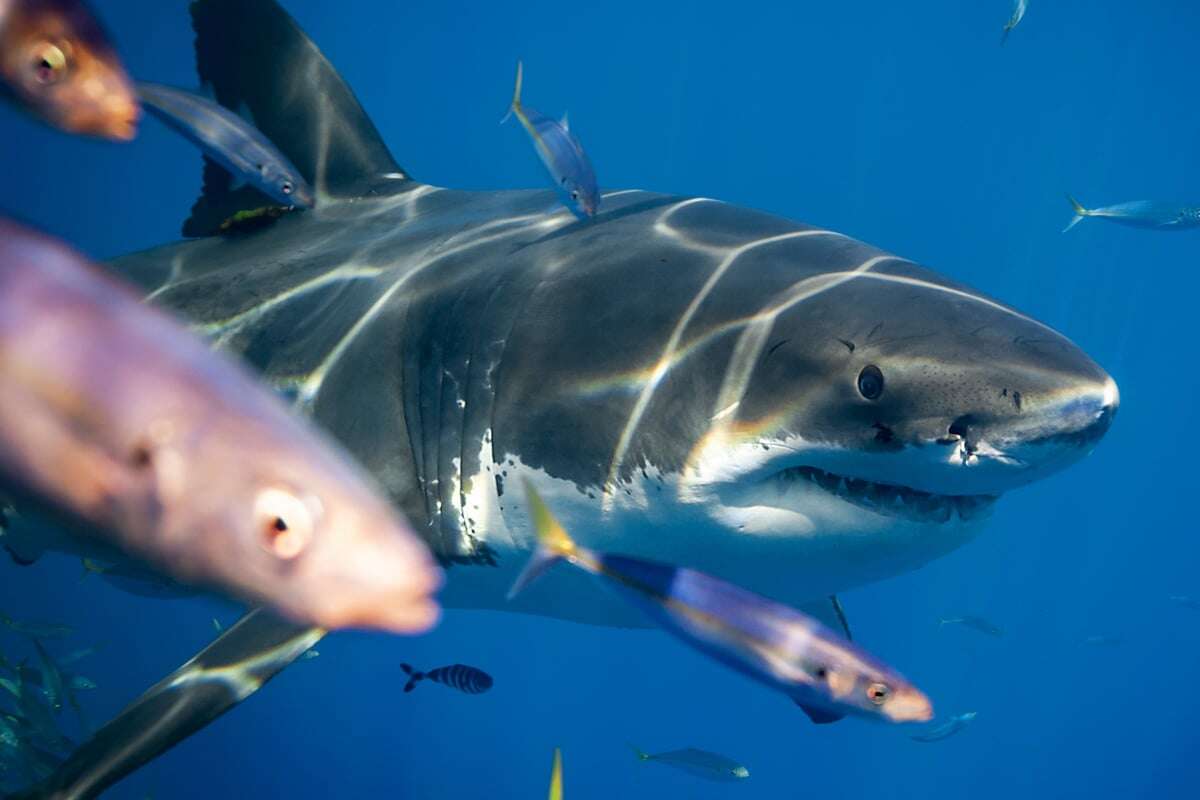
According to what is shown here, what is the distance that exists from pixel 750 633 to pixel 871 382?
27.2 inches

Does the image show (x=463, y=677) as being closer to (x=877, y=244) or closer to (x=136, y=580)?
(x=136, y=580)

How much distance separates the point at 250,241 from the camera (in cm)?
430

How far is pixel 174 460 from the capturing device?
0.54 m

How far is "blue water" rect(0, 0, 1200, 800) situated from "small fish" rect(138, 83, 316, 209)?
21229 millimetres

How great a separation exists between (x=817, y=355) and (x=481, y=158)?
58433mm

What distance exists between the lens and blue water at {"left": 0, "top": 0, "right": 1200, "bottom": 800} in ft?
98.4

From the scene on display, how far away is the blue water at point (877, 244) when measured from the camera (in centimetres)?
2998

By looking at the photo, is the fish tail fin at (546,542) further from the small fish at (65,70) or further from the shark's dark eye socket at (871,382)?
the small fish at (65,70)

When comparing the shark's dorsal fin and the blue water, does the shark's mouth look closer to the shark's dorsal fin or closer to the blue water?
the shark's dorsal fin

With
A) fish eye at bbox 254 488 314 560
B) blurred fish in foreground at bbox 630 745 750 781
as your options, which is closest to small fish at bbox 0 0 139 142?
fish eye at bbox 254 488 314 560

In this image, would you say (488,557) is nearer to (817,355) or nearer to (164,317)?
(817,355)

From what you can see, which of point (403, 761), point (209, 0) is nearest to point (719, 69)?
point (403, 761)

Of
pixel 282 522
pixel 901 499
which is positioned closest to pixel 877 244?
pixel 901 499

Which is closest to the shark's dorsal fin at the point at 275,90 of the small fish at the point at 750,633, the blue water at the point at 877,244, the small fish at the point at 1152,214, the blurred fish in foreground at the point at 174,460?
the small fish at the point at 750,633
